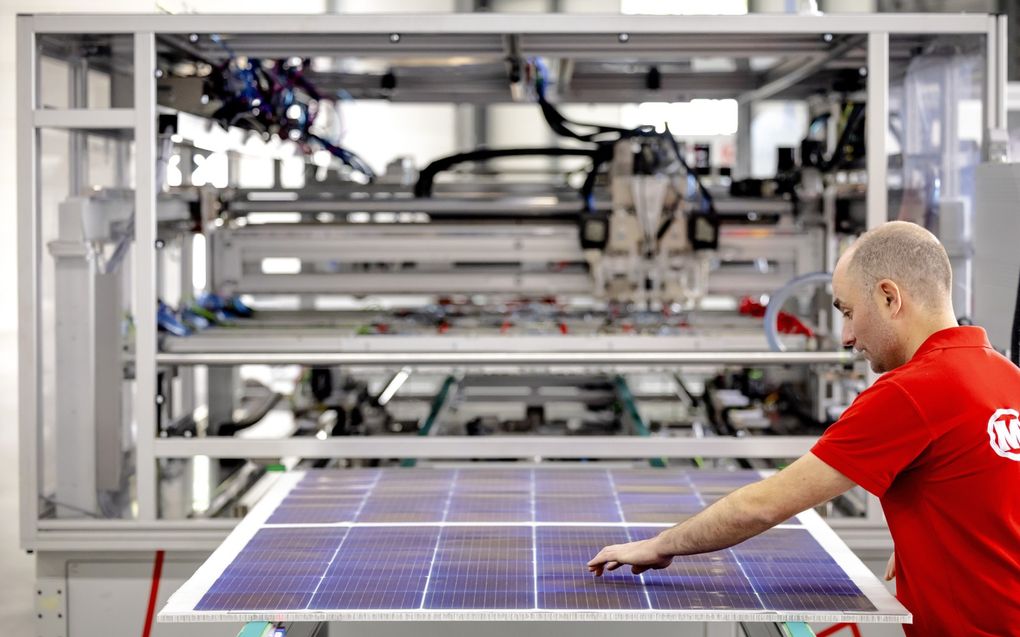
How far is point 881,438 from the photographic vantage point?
1.81 metres

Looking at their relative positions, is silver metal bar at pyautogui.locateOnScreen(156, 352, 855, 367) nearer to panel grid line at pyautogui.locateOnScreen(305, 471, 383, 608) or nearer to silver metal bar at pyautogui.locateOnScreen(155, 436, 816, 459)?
silver metal bar at pyautogui.locateOnScreen(155, 436, 816, 459)

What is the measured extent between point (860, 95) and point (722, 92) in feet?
2.15

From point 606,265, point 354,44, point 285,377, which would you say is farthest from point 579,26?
point 285,377

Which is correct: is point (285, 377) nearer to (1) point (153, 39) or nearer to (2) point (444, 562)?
(1) point (153, 39)

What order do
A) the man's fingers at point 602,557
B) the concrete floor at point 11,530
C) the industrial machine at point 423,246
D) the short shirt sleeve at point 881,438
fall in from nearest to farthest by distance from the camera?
the short shirt sleeve at point 881,438 < the man's fingers at point 602,557 < the industrial machine at point 423,246 < the concrete floor at point 11,530

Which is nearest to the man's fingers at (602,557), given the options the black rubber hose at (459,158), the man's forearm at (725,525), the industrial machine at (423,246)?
the man's forearm at (725,525)

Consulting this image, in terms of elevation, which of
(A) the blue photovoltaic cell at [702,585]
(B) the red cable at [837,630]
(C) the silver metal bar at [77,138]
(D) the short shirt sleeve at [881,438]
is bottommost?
(B) the red cable at [837,630]

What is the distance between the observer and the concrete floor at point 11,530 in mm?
4090

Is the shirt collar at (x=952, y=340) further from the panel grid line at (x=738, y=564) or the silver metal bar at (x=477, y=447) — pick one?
the silver metal bar at (x=477, y=447)

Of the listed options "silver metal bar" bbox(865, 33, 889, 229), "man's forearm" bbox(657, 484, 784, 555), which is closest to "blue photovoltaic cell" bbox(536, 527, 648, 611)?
"man's forearm" bbox(657, 484, 784, 555)

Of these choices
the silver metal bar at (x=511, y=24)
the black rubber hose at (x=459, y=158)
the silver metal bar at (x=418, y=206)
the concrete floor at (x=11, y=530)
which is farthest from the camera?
the black rubber hose at (x=459, y=158)

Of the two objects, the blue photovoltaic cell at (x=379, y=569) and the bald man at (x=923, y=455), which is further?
the blue photovoltaic cell at (x=379, y=569)

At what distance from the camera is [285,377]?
27.7 ft

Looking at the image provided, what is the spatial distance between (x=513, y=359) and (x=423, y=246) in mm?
853
